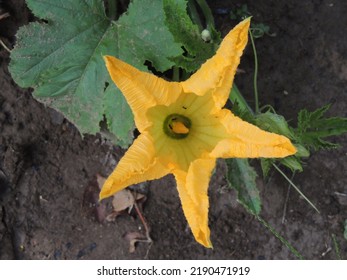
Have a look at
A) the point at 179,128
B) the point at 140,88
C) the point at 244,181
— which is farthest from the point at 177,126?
the point at 244,181

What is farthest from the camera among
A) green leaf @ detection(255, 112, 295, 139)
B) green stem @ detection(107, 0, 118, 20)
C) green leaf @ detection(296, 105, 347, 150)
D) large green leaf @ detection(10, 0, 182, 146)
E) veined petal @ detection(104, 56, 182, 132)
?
green stem @ detection(107, 0, 118, 20)

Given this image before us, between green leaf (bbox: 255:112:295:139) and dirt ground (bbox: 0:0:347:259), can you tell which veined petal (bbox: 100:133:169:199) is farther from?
dirt ground (bbox: 0:0:347:259)

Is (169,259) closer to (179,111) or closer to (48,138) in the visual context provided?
(48,138)

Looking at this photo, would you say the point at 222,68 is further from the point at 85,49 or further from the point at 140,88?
the point at 85,49

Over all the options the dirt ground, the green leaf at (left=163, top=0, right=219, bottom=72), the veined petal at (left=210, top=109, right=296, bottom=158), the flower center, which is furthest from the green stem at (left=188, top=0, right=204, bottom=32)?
the veined petal at (left=210, top=109, right=296, bottom=158)

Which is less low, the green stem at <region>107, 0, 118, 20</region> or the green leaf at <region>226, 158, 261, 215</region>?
the green stem at <region>107, 0, 118, 20</region>

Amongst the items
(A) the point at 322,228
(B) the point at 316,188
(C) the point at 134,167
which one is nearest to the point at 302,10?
(B) the point at 316,188
